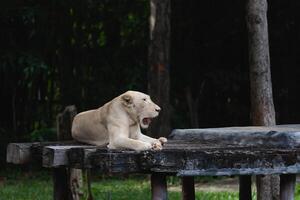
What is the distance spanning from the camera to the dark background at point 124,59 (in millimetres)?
14531

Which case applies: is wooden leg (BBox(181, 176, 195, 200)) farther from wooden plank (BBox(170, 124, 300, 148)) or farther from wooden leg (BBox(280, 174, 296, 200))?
wooden leg (BBox(280, 174, 296, 200))

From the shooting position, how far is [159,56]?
12.5 m

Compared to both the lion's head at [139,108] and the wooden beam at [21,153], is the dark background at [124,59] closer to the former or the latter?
the wooden beam at [21,153]

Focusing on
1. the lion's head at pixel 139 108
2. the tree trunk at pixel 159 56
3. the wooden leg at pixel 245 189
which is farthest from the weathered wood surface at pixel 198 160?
the tree trunk at pixel 159 56

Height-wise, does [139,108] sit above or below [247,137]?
above

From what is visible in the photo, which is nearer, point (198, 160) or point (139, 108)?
point (198, 160)

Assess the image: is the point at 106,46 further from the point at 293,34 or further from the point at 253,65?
the point at 253,65

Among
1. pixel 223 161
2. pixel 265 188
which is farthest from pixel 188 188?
pixel 223 161

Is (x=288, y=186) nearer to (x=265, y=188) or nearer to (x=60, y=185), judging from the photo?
→ (x=60, y=185)

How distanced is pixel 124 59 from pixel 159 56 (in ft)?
10.3

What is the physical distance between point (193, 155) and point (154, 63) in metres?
7.31

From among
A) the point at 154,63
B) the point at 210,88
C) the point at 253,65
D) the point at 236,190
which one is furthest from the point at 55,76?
the point at 253,65

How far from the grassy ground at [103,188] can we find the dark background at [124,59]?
133 centimetres

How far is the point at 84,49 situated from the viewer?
1586cm
